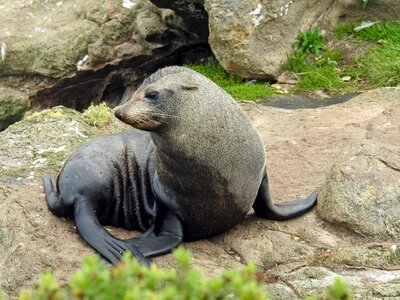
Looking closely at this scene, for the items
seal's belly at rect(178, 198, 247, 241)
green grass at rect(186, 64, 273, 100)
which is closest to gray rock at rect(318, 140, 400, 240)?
seal's belly at rect(178, 198, 247, 241)

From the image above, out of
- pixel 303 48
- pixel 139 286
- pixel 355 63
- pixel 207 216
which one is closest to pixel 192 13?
pixel 303 48

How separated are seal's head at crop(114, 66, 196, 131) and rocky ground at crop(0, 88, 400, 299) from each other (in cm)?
82

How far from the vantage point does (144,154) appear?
16.5 ft

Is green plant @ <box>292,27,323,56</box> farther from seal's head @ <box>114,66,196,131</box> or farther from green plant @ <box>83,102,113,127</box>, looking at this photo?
seal's head @ <box>114,66,196,131</box>

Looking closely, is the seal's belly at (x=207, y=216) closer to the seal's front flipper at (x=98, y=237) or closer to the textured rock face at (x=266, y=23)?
the seal's front flipper at (x=98, y=237)

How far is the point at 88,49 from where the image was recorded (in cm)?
943

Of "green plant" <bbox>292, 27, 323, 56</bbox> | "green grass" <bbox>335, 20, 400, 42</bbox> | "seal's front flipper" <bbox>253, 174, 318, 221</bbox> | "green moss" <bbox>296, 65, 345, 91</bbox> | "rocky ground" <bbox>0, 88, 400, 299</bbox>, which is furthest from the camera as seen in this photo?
"green plant" <bbox>292, 27, 323, 56</bbox>

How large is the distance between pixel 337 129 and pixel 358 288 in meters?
2.73

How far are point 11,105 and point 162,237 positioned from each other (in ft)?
17.3

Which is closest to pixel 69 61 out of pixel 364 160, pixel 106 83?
pixel 106 83

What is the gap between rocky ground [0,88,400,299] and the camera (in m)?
4.27

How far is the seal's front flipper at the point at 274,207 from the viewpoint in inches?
195

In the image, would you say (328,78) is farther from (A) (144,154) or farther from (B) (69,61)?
(A) (144,154)

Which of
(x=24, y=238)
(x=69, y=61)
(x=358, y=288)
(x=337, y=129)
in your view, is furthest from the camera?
(x=69, y=61)
